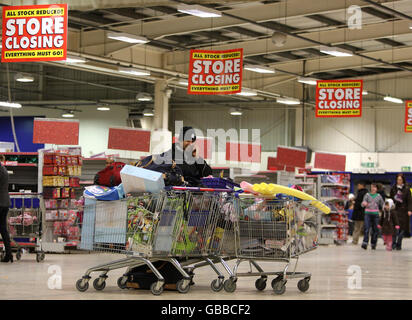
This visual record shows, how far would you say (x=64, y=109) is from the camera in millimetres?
34062

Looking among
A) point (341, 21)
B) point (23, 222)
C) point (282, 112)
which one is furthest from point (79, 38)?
point (282, 112)

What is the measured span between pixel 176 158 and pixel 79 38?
15.4 m

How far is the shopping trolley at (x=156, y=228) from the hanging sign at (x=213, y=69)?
975cm

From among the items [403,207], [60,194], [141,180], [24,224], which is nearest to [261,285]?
[141,180]

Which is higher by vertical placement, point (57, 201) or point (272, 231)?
point (272, 231)

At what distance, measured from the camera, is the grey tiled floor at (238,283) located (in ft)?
23.3

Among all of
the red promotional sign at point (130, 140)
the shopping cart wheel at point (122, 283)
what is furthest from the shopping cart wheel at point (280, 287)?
the red promotional sign at point (130, 140)

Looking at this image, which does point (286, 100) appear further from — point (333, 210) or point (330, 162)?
point (333, 210)

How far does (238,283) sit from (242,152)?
15.6 metres

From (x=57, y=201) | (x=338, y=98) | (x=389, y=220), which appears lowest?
(x=389, y=220)

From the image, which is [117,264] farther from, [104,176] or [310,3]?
[310,3]

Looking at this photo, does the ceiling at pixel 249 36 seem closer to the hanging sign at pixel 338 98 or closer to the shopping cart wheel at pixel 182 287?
the hanging sign at pixel 338 98

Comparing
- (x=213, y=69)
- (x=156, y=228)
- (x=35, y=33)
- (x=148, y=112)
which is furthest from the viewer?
(x=148, y=112)

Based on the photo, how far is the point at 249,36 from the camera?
24094 millimetres
